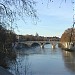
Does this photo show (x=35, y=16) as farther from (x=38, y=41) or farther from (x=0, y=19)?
(x=38, y=41)

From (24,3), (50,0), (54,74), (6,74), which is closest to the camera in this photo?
(50,0)

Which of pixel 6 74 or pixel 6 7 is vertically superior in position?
pixel 6 7

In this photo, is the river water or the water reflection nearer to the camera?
the river water

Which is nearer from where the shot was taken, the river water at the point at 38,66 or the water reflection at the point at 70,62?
the river water at the point at 38,66

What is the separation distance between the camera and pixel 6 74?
4605mm

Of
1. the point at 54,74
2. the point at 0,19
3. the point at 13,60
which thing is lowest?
the point at 54,74

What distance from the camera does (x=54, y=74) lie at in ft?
61.1

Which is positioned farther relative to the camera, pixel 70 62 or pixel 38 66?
pixel 70 62

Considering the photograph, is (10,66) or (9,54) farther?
(10,66)

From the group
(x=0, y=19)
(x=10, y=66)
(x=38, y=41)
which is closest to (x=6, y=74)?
(x=0, y=19)

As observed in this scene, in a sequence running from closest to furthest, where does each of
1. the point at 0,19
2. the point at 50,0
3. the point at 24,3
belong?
the point at 50,0 < the point at 24,3 < the point at 0,19

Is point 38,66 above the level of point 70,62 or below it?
above

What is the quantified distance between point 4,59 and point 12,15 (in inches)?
336

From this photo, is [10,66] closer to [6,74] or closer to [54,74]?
[54,74]
